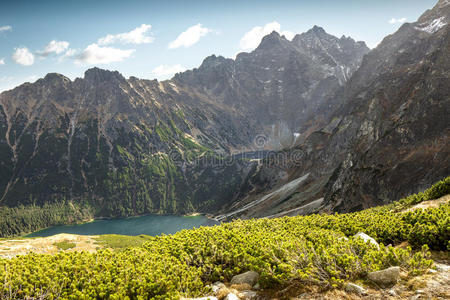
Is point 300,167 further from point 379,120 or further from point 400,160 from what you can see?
point 400,160

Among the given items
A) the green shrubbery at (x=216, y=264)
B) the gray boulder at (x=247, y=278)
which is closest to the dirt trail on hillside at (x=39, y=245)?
the green shrubbery at (x=216, y=264)

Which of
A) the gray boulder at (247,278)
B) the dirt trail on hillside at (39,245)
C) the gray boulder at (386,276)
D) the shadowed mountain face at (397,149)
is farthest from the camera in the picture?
the shadowed mountain face at (397,149)

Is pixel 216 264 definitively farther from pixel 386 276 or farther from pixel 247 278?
pixel 386 276

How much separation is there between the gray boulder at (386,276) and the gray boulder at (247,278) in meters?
5.54

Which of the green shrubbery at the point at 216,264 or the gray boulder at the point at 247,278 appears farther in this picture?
the gray boulder at the point at 247,278

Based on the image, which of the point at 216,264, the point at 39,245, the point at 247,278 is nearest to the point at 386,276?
the point at 247,278

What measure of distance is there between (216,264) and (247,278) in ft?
8.53

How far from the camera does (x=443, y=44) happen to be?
8475 cm

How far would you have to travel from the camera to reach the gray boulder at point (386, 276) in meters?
11.0

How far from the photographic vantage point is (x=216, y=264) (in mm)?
16062

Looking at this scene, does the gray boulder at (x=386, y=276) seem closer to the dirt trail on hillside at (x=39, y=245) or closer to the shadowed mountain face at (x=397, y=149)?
the dirt trail on hillside at (x=39, y=245)

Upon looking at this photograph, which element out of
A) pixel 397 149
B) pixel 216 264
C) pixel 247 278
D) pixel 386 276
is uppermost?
pixel 386 276

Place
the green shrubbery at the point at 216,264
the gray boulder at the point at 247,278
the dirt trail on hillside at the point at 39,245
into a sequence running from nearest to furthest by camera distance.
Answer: the green shrubbery at the point at 216,264 → the gray boulder at the point at 247,278 → the dirt trail on hillside at the point at 39,245

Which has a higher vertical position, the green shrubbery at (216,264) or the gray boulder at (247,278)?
the green shrubbery at (216,264)
